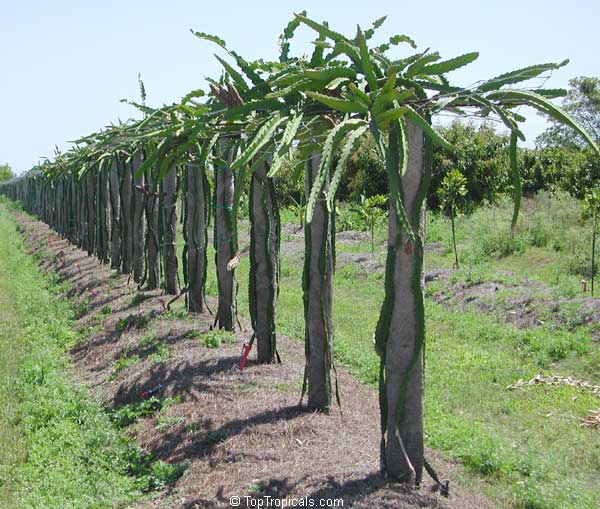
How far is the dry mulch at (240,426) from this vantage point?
4.19 m

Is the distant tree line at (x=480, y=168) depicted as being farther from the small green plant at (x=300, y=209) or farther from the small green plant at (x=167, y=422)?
the small green plant at (x=167, y=422)

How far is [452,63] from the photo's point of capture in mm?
3656

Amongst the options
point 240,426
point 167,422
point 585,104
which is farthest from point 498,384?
point 585,104

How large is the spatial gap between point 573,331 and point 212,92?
7.47m

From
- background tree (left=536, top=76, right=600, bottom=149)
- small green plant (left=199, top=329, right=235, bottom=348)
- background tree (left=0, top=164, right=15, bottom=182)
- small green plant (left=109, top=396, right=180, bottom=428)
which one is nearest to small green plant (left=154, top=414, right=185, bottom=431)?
small green plant (left=109, top=396, right=180, bottom=428)

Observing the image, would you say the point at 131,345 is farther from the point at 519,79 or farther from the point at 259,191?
the point at 519,79

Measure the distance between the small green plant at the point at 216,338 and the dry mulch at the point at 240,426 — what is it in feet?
0.26

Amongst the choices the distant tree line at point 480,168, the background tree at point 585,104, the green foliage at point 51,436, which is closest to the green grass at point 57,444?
the green foliage at point 51,436

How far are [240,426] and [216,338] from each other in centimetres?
238

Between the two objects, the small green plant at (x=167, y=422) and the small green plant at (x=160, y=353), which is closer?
the small green plant at (x=167, y=422)

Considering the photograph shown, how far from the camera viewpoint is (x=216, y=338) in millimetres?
7523

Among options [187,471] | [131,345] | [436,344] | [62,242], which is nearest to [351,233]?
[62,242]

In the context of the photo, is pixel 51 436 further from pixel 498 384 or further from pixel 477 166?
pixel 477 166

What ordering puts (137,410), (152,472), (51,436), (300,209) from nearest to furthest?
(152,472), (51,436), (137,410), (300,209)
